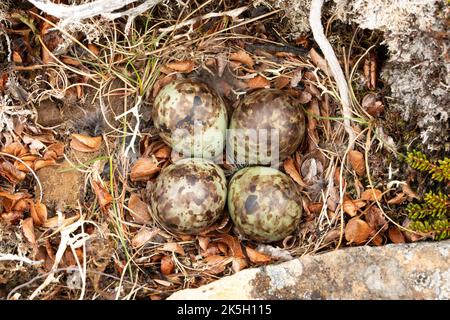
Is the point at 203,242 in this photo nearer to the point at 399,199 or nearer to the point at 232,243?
the point at 232,243

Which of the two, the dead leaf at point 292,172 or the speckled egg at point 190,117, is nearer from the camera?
the speckled egg at point 190,117

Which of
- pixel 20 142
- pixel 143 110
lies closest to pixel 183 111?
pixel 143 110

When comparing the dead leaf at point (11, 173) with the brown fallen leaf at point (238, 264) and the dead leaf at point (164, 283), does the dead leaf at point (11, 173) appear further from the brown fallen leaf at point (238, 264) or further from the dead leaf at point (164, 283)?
the brown fallen leaf at point (238, 264)

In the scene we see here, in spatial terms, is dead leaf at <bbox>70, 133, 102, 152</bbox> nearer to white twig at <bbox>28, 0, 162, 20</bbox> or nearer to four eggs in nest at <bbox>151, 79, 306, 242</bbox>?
four eggs in nest at <bbox>151, 79, 306, 242</bbox>

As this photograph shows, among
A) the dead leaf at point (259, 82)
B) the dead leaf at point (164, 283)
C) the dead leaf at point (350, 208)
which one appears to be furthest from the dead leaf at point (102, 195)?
the dead leaf at point (350, 208)


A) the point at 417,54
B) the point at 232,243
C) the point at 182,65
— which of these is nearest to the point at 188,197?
the point at 232,243
